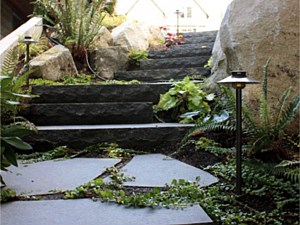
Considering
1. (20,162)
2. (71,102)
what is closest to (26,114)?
(71,102)

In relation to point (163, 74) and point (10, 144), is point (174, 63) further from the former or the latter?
point (10, 144)

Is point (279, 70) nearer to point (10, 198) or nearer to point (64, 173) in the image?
point (64, 173)

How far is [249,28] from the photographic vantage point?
2.58 m

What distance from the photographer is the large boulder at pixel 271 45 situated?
2.45m

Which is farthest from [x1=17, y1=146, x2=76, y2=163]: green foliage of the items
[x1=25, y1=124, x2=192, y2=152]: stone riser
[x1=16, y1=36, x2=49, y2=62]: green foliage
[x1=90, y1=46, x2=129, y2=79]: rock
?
[x1=90, y1=46, x2=129, y2=79]: rock

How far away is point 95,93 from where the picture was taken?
3.42m

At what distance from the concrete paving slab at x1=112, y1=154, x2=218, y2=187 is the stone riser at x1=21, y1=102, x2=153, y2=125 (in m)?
0.67

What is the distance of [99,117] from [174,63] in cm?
179

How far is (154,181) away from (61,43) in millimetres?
3234

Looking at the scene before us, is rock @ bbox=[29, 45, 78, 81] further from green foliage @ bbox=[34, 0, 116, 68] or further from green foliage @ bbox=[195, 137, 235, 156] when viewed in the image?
green foliage @ bbox=[195, 137, 235, 156]

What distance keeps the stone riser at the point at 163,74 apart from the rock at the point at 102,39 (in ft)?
2.35

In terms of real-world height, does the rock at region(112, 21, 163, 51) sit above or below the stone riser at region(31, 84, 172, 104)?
above

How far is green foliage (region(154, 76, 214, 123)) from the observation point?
3.02 metres

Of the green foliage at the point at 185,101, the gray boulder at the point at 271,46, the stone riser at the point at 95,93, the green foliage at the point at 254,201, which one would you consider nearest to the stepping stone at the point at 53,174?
the green foliage at the point at 254,201
